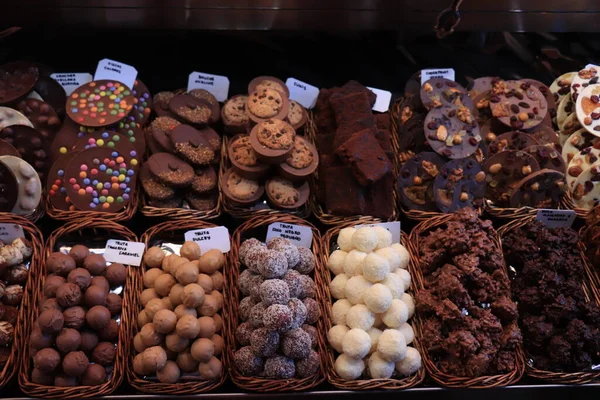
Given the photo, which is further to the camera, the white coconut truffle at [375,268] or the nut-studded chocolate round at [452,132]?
the nut-studded chocolate round at [452,132]

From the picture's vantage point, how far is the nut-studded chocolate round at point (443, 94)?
301cm

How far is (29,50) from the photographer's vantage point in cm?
311

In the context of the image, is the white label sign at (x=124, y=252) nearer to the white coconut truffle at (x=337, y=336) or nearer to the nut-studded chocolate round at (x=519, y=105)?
A: the white coconut truffle at (x=337, y=336)

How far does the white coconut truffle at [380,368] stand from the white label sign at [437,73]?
5.33ft

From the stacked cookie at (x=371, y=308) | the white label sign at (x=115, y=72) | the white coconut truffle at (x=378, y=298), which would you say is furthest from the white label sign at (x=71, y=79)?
the white coconut truffle at (x=378, y=298)

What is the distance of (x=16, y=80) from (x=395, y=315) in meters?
2.27

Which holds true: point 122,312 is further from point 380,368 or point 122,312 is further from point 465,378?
point 465,378

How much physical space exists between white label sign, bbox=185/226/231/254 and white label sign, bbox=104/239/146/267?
24 cm

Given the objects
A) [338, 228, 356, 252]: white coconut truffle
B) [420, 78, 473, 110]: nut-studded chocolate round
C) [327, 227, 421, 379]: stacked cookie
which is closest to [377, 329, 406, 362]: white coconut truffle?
[327, 227, 421, 379]: stacked cookie

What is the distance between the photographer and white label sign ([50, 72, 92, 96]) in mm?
3061

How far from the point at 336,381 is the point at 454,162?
1.26 m

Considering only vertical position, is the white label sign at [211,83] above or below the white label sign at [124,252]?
above

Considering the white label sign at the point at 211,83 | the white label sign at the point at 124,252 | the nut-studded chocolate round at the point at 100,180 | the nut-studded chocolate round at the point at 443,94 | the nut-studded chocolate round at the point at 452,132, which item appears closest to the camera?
the white label sign at the point at 124,252

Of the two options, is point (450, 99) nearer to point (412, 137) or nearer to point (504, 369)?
point (412, 137)
